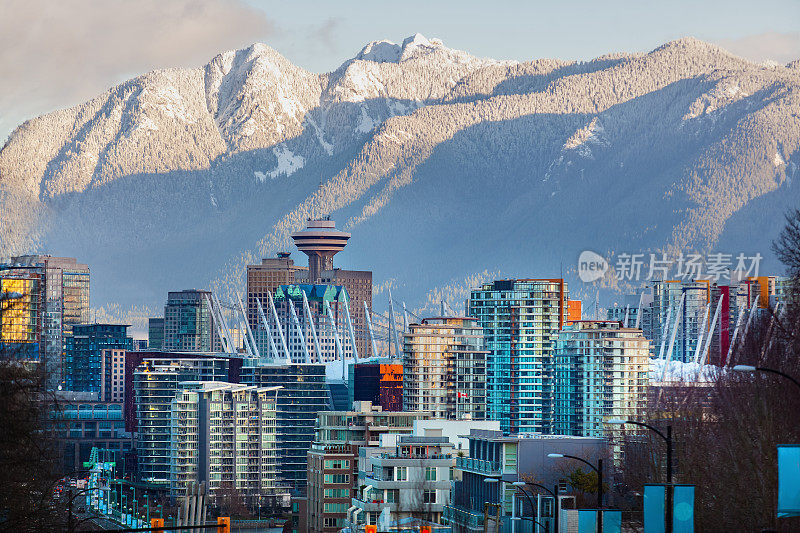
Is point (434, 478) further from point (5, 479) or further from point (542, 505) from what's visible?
point (5, 479)

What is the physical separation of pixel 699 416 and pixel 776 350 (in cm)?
4051

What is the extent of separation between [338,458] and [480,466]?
895 inches

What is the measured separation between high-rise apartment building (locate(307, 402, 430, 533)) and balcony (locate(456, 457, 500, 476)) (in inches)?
555

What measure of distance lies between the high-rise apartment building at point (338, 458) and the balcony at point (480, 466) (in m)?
14.1

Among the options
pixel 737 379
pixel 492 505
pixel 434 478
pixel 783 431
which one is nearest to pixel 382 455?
pixel 434 478

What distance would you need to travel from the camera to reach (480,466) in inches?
4365

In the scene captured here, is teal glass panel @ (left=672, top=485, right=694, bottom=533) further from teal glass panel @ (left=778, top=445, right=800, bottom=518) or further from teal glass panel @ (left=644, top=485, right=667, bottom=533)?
teal glass panel @ (left=778, top=445, right=800, bottom=518)

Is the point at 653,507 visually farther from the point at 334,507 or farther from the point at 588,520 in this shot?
the point at 334,507

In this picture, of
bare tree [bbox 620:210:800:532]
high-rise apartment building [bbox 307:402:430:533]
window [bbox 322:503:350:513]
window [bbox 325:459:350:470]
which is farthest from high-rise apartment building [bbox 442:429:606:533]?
window [bbox 325:459:350:470]

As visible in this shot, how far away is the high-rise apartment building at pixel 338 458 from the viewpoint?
12875 centimetres

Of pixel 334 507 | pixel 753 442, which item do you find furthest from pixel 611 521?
pixel 334 507

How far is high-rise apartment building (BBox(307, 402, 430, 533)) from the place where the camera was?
129 meters

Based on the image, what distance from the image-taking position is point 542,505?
95500mm

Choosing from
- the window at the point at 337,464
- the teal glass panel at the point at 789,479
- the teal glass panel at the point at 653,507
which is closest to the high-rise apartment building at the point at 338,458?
the window at the point at 337,464
